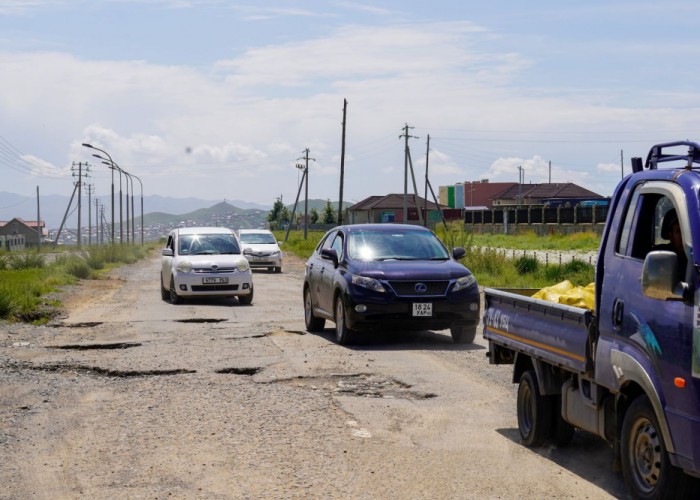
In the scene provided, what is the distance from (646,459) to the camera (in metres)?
5.70

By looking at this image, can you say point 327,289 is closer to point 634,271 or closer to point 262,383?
point 262,383

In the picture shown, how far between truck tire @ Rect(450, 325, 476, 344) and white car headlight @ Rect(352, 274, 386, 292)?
1.21m

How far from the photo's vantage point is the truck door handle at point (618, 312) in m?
6.01

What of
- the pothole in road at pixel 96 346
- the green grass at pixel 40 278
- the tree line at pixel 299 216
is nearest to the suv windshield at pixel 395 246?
the pothole in road at pixel 96 346

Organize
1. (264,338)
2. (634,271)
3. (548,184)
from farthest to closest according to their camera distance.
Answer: (548,184), (264,338), (634,271)

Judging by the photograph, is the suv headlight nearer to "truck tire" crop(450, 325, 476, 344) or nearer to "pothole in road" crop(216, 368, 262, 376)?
"truck tire" crop(450, 325, 476, 344)

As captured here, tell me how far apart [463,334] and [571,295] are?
6457 mm

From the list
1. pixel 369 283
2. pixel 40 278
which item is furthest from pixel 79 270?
pixel 369 283

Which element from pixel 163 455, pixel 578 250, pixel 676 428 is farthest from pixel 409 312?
pixel 578 250

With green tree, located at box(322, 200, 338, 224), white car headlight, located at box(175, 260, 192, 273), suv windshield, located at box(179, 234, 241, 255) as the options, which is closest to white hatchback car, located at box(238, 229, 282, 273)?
suv windshield, located at box(179, 234, 241, 255)

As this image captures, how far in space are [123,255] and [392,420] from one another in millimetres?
47029

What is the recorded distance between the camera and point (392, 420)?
8633mm

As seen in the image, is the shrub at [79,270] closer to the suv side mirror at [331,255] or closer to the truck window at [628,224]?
the suv side mirror at [331,255]

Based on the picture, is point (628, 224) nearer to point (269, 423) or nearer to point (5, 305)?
point (269, 423)
